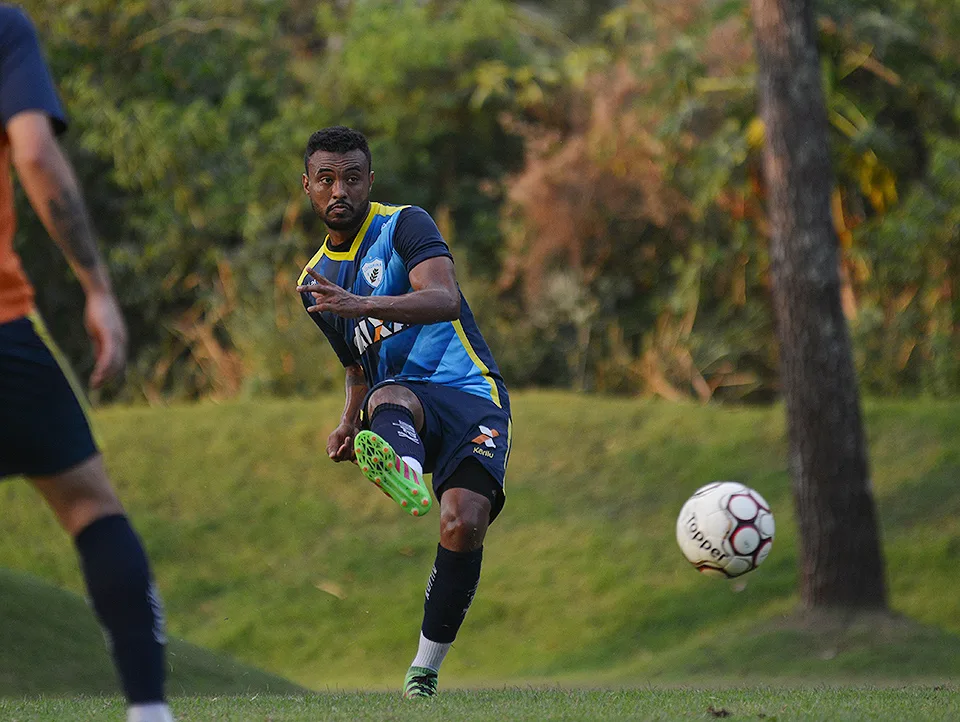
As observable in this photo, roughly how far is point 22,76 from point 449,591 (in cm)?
336

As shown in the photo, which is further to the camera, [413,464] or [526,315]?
[526,315]

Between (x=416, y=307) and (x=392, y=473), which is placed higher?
(x=416, y=307)

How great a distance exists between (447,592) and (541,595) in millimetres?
5833

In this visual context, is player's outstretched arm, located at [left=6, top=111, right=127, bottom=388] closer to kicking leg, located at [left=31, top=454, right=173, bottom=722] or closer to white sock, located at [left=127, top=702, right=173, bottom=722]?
kicking leg, located at [left=31, top=454, right=173, bottom=722]

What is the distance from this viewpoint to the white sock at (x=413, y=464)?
5672mm

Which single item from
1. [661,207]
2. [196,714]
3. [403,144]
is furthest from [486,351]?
[403,144]

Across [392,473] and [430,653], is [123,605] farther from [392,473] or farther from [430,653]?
[430,653]

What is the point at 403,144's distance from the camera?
22125 millimetres

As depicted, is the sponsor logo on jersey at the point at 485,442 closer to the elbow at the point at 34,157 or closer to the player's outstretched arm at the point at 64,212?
the player's outstretched arm at the point at 64,212

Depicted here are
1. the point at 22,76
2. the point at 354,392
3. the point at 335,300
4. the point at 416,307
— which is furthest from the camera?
the point at 354,392

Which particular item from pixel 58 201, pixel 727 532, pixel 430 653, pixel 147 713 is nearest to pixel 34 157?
pixel 58 201

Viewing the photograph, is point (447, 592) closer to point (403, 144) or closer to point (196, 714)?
point (196, 714)

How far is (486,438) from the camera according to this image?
6207 mm

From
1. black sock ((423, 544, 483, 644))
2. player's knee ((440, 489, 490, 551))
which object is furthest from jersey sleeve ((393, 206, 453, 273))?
black sock ((423, 544, 483, 644))
